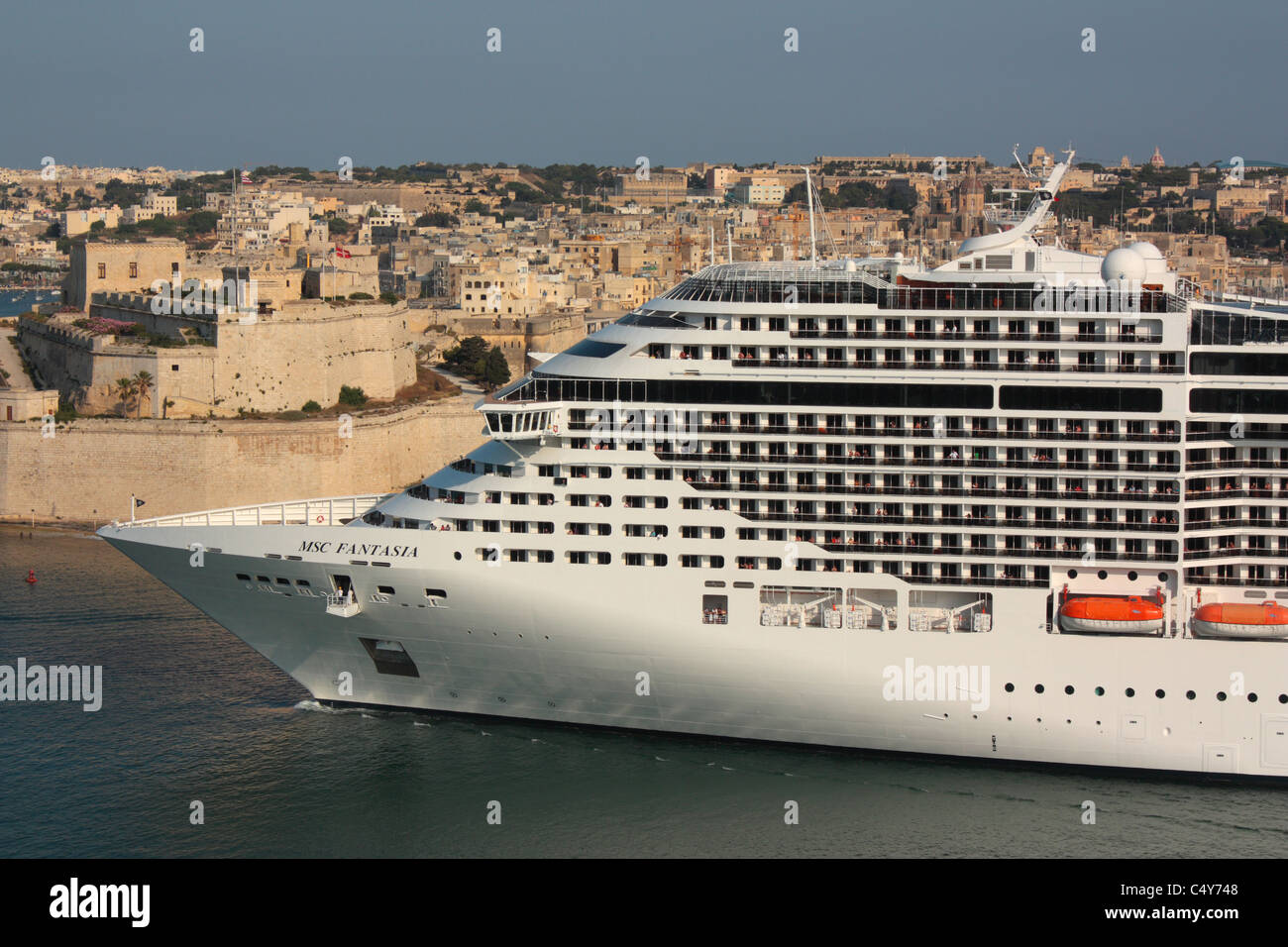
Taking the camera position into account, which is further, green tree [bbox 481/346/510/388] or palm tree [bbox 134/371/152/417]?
green tree [bbox 481/346/510/388]

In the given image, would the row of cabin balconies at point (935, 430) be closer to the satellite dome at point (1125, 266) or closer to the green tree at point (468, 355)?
the satellite dome at point (1125, 266)

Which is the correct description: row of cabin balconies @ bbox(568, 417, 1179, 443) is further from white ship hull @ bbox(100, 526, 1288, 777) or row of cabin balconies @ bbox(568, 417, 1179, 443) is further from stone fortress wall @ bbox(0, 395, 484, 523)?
stone fortress wall @ bbox(0, 395, 484, 523)

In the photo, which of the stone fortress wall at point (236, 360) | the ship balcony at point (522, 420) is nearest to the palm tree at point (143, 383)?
the stone fortress wall at point (236, 360)

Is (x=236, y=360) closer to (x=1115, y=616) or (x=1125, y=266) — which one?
(x=1125, y=266)

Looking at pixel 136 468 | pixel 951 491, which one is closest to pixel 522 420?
pixel 951 491

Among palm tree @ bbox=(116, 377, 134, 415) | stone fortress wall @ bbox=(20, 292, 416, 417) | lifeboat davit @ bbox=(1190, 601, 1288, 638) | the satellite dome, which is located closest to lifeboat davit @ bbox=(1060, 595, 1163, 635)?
lifeboat davit @ bbox=(1190, 601, 1288, 638)

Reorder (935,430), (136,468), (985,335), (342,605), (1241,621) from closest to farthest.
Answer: (1241,621) → (935,430) → (985,335) → (342,605) → (136,468)

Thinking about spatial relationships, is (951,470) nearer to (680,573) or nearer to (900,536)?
(900,536)

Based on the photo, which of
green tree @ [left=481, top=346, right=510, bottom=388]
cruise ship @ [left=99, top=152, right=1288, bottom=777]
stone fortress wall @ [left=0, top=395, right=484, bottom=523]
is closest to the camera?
cruise ship @ [left=99, top=152, right=1288, bottom=777]

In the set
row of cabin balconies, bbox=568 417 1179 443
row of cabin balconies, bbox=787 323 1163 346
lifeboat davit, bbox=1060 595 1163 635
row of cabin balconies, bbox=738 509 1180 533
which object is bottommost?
lifeboat davit, bbox=1060 595 1163 635
